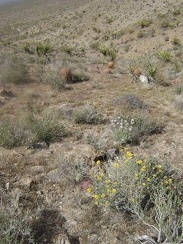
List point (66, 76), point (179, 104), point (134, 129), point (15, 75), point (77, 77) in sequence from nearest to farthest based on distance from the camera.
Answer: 1. point (134, 129)
2. point (179, 104)
3. point (15, 75)
4. point (66, 76)
5. point (77, 77)

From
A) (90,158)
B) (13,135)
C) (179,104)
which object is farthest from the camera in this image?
(179,104)

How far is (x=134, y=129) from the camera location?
5.75 m

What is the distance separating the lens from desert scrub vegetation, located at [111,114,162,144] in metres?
5.55

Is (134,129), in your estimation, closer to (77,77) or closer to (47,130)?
(47,130)

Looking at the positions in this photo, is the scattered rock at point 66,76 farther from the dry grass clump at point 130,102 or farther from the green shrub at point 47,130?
the green shrub at point 47,130

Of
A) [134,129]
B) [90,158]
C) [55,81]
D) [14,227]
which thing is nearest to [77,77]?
[55,81]

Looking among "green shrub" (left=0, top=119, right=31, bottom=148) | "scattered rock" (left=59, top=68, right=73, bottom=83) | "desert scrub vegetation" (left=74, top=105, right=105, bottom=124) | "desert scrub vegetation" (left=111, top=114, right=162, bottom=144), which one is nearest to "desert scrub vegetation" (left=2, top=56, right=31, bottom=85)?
"scattered rock" (left=59, top=68, right=73, bottom=83)

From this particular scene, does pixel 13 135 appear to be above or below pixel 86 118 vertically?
above

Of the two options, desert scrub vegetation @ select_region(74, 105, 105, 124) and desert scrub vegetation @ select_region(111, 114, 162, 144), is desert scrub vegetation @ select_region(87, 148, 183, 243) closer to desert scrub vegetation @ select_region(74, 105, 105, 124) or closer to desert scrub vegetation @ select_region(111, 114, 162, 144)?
desert scrub vegetation @ select_region(111, 114, 162, 144)

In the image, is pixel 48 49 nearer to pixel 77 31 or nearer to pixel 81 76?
pixel 81 76

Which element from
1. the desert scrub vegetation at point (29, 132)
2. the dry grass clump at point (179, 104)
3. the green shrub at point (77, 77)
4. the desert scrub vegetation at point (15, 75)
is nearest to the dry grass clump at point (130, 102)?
the dry grass clump at point (179, 104)

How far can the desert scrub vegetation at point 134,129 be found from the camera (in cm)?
555

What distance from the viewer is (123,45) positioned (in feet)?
79.2

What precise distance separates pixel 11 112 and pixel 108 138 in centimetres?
309
